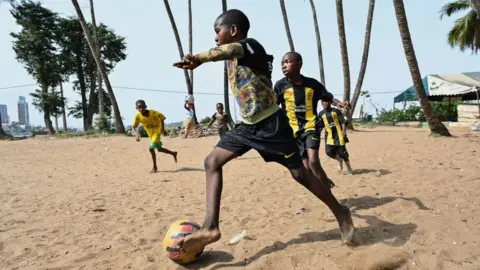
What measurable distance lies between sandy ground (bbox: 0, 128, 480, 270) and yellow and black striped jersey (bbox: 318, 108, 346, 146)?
68cm

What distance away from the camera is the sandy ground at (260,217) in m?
2.88

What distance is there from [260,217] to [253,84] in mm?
1787

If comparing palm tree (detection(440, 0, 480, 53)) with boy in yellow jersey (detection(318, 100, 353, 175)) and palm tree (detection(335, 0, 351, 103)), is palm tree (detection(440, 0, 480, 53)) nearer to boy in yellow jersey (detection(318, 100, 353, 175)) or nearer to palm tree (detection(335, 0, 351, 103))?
palm tree (detection(335, 0, 351, 103))

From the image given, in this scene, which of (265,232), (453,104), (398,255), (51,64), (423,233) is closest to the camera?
(398,255)

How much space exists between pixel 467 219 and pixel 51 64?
114 ft

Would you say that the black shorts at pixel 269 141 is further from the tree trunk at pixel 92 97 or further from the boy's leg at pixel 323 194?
the tree trunk at pixel 92 97

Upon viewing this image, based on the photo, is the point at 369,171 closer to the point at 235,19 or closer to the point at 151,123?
the point at 235,19

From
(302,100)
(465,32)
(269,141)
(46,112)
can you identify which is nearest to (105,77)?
(46,112)

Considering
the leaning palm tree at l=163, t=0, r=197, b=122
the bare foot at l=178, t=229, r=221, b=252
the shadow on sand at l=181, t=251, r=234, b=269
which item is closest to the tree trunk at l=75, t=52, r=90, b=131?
the leaning palm tree at l=163, t=0, r=197, b=122

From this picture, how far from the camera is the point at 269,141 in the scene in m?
2.91

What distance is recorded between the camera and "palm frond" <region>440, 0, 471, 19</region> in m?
24.3

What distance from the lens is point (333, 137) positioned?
258 inches

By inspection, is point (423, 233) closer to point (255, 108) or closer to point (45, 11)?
point (255, 108)

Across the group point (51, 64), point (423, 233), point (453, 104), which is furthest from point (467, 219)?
point (51, 64)
